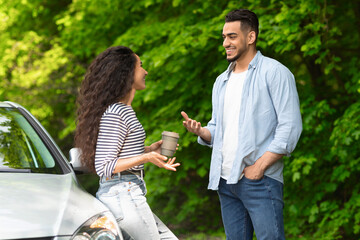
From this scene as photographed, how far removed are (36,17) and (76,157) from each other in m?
7.62

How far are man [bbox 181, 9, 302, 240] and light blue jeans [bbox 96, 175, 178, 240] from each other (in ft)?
1.56

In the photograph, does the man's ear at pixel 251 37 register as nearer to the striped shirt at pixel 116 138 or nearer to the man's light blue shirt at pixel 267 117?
the man's light blue shirt at pixel 267 117

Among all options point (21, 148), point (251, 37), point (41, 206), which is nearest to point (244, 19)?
point (251, 37)

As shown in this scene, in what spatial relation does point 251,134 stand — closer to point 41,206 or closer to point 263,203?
point 263,203

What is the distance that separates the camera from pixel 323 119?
547 centimetres

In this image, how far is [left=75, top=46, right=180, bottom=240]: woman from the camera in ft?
8.57

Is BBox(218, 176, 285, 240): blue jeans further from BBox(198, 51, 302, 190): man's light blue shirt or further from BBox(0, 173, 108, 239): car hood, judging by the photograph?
BBox(0, 173, 108, 239): car hood

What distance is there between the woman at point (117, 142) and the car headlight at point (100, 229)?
77 millimetres

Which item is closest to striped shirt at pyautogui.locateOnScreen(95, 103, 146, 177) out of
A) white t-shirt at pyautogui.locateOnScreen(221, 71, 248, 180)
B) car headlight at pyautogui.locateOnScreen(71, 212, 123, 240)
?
car headlight at pyautogui.locateOnScreen(71, 212, 123, 240)

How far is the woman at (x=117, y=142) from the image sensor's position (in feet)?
8.57

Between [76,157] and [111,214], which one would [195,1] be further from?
[111,214]

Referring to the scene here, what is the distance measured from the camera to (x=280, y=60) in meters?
5.83

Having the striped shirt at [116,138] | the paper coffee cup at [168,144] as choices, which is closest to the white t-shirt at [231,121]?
the paper coffee cup at [168,144]

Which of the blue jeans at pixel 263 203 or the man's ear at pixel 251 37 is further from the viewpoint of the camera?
the man's ear at pixel 251 37
